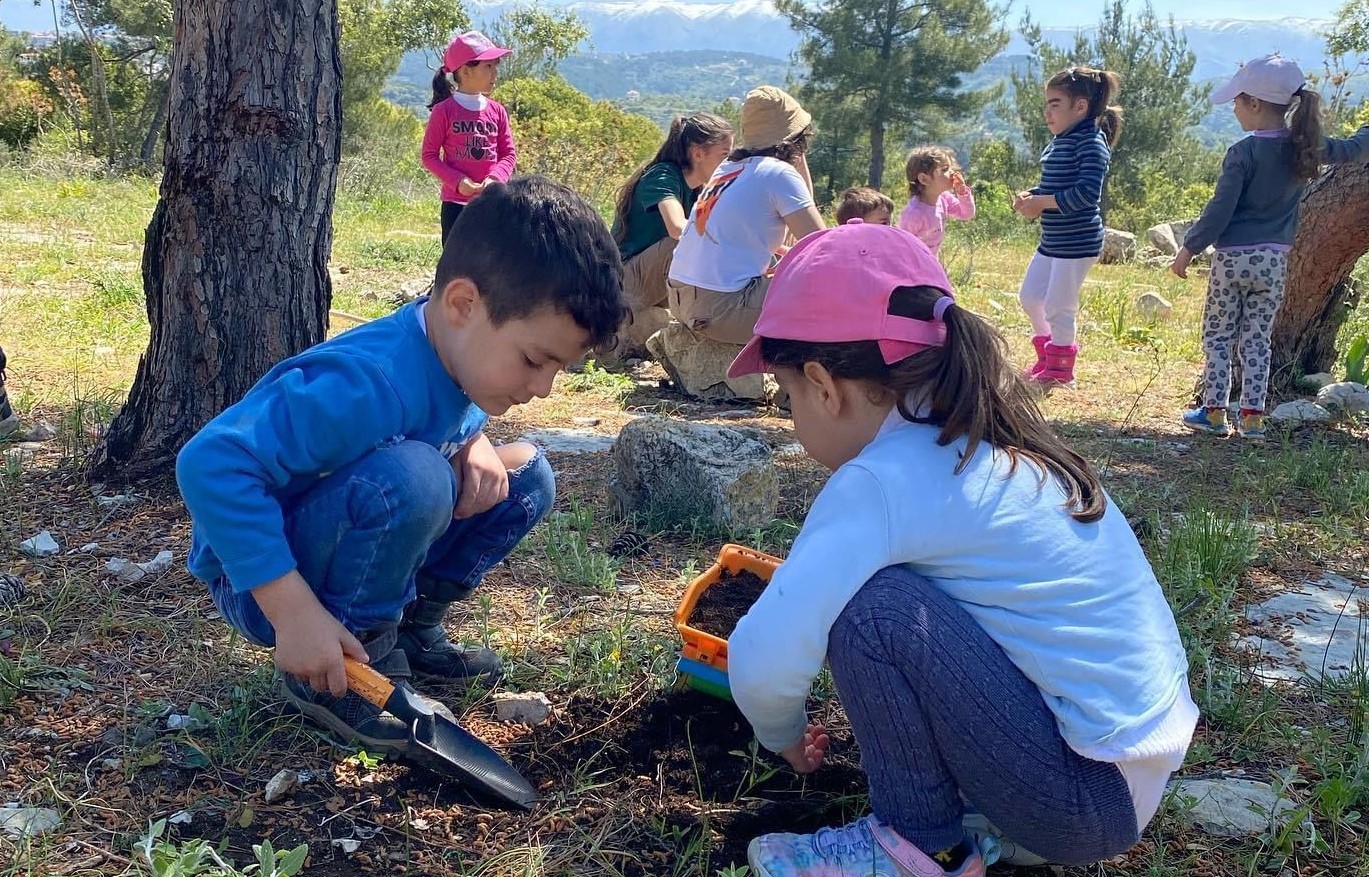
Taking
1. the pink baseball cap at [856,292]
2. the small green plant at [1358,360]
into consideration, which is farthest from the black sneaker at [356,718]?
the small green plant at [1358,360]

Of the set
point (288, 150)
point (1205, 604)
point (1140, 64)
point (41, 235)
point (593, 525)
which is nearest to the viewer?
point (1205, 604)

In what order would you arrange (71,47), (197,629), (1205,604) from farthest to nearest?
(71,47), (1205,604), (197,629)

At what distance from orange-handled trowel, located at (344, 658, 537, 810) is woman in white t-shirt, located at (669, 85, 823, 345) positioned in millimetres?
3274

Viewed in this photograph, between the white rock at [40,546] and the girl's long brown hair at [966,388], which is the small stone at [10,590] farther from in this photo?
the girl's long brown hair at [966,388]

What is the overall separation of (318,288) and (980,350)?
210 cm

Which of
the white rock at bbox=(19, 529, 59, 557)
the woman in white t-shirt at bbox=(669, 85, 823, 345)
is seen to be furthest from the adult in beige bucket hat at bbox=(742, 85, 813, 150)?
the white rock at bbox=(19, 529, 59, 557)

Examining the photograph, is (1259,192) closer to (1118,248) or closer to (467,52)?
(467,52)

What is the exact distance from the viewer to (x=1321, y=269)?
535 centimetres

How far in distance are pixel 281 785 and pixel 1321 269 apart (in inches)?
215

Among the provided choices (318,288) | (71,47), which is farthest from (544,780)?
(71,47)

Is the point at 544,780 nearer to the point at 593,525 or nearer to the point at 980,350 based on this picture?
the point at 980,350

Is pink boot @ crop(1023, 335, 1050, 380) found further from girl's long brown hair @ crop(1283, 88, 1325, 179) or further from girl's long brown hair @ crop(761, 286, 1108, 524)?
girl's long brown hair @ crop(761, 286, 1108, 524)

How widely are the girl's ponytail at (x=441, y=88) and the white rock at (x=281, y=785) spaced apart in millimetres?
4640

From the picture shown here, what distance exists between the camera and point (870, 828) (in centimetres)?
158
